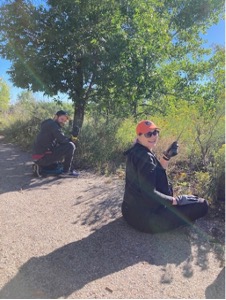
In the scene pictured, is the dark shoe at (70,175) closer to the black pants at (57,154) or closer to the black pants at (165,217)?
the black pants at (57,154)

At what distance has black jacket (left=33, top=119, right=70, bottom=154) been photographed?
633cm

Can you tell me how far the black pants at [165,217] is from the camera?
12.1 ft

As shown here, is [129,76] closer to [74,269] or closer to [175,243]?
[175,243]

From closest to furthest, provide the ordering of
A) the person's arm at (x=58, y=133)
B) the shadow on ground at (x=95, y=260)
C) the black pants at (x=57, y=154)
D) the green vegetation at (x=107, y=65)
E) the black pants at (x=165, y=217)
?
the shadow on ground at (x=95, y=260) < the black pants at (x=165, y=217) < the person's arm at (x=58, y=133) < the black pants at (x=57, y=154) < the green vegetation at (x=107, y=65)

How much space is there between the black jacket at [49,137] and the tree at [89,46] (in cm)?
278

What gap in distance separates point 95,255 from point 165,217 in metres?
0.97

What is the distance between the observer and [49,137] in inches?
253

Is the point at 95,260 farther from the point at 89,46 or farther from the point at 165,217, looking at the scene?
the point at 89,46

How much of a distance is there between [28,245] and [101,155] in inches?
164

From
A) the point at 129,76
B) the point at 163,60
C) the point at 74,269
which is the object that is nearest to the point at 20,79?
the point at 129,76

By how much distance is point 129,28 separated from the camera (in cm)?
865

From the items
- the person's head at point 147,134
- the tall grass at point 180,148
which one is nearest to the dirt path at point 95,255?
the tall grass at point 180,148

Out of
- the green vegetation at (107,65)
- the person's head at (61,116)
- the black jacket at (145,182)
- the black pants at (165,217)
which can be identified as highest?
the green vegetation at (107,65)

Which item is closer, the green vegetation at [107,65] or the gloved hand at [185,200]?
the gloved hand at [185,200]
